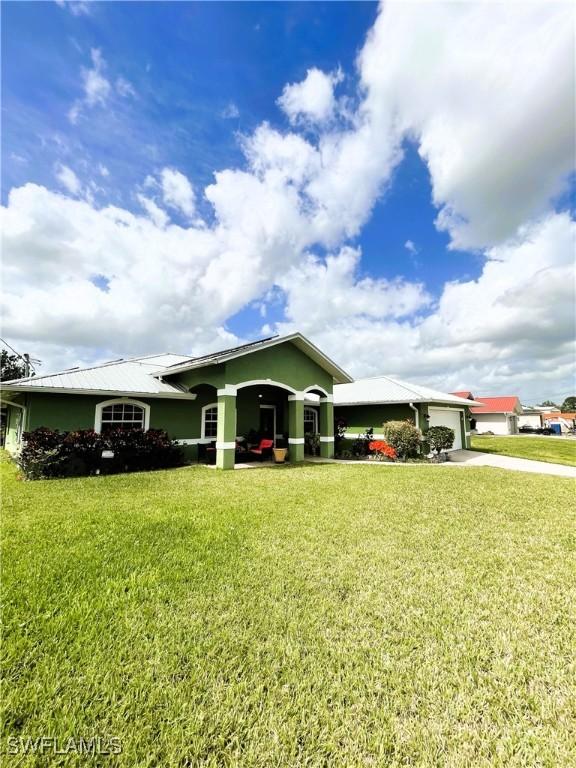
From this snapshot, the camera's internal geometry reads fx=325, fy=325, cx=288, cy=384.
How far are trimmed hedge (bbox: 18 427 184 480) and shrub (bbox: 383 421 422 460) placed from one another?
10.3 metres

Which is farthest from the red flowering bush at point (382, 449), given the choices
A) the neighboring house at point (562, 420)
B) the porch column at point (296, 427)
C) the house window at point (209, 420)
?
the neighboring house at point (562, 420)

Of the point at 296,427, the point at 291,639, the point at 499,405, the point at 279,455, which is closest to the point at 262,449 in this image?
the point at 279,455

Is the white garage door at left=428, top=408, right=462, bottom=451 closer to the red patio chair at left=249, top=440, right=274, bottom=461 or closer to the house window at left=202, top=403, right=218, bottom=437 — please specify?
the red patio chair at left=249, top=440, right=274, bottom=461

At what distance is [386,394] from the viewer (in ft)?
64.4

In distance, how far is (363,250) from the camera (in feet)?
59.0

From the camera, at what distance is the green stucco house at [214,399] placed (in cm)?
1212

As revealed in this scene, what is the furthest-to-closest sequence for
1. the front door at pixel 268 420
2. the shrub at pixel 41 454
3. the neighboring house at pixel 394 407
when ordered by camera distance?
1. the front door at pixel 268 420
2. the neighboring house at pixel 394 407
3. the shrub at pixel 41 454

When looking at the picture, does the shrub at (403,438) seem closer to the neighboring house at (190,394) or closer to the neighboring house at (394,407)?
the neighboring house at (394,407)

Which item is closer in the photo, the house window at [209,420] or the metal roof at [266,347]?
the metal roof at [266,347]

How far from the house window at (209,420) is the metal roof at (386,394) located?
8.08m

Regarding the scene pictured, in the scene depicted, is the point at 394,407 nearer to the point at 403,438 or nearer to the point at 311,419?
the point at 403,438

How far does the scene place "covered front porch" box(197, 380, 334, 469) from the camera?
12664 mm

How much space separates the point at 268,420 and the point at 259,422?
1.07 meters

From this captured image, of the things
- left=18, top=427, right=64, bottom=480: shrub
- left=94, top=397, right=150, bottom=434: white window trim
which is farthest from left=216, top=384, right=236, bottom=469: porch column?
left=18, top=427, right=64, bottom=480: shrub
